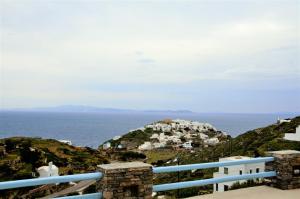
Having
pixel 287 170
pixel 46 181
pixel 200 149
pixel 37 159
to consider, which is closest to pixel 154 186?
pixel 46 181

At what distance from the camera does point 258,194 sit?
6055mm

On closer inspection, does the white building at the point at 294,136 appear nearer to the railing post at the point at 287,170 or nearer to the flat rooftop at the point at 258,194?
the railing post at the point at 287,170

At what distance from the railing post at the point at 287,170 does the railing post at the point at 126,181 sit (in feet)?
8.17

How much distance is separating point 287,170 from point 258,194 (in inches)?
29.5

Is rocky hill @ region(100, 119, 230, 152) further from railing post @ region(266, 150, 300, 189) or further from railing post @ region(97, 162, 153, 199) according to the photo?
railing post @ region(97, 162, 153, 199)

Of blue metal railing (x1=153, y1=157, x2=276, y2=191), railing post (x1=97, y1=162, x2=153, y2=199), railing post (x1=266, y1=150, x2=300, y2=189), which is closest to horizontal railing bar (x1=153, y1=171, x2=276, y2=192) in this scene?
blue metal railing (x1=153, y1=157, x2=276, y2=191)

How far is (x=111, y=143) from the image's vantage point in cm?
8831

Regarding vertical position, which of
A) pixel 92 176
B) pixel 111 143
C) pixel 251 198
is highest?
pixel 92 176

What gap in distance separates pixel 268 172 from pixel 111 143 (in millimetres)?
82897

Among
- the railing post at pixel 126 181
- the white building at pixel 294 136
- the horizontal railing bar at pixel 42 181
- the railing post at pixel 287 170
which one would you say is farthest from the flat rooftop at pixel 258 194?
the white building at pixel 294 136

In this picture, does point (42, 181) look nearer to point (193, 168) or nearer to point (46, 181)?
point (46, 181)

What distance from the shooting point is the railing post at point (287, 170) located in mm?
6426

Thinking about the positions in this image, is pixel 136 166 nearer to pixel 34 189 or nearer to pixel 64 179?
pixel 64 179

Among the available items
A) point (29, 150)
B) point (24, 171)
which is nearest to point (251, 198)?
point (24, 171)
